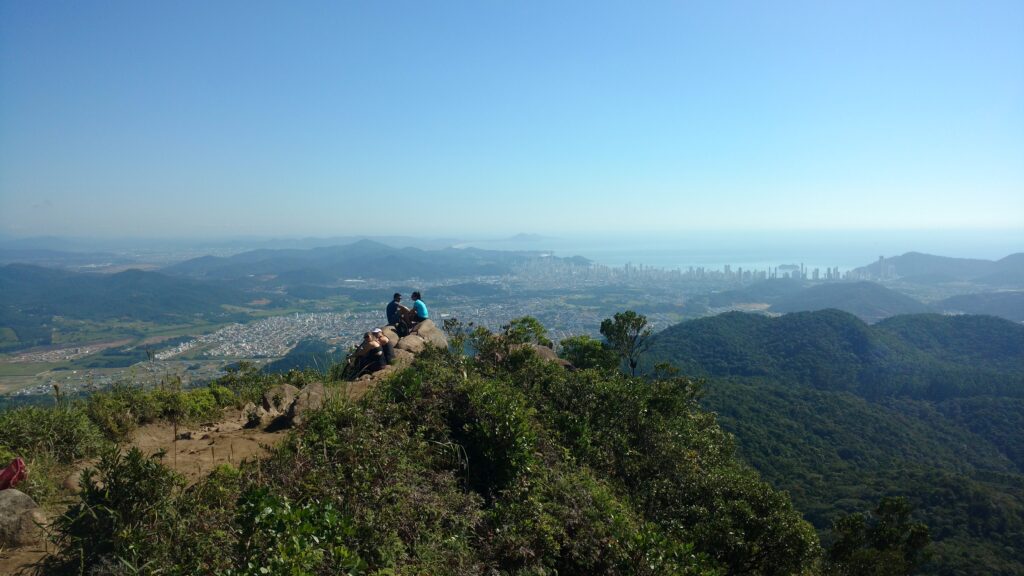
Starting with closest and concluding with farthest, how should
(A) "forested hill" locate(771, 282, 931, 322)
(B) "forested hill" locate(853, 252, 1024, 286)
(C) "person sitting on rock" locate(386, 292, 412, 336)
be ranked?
1. (C) "person sitting on rock" locate(386, 292, 412, 336)
2. (A) "forested hill" locate(771, 282, 931, 322)
3. (B) "forested hill" locate(853, 252, 1024, 286)

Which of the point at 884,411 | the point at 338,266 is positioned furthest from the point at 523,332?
the point at 338,266

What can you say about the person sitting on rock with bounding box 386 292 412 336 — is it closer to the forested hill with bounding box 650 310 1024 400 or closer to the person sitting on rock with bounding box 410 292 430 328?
the person sitting on rock with bounding box 410 292 430 328

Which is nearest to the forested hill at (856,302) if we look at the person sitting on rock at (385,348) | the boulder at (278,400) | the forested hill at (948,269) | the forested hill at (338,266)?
the forested hill at (948,269)

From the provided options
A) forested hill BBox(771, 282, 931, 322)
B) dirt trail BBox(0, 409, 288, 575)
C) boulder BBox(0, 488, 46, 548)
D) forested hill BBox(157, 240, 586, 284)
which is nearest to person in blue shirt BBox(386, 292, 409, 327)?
dirt trail BBox(0, 409, 288, 575)

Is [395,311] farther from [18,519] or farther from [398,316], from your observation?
[18,519]

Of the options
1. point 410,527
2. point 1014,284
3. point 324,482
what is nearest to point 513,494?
point 410,527

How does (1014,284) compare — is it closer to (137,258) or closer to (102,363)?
(102,363)

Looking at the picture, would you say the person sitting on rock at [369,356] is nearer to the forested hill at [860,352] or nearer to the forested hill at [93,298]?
the forested hill at [860,352]
